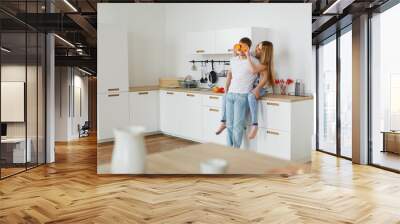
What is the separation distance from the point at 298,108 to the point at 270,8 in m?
0.98

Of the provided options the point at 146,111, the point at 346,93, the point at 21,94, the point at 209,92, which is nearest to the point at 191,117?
the point at 209,92

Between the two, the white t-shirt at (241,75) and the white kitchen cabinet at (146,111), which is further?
the white kitchen cabinet at (146,111)

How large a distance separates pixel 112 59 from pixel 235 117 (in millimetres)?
1404

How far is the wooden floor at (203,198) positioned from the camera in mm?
3155

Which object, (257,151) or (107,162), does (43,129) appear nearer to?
(107,162)

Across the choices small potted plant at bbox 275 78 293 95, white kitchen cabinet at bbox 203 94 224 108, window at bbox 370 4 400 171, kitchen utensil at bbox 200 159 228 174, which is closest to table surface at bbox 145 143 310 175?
kitchen utensil at bbox 200 159 228 174

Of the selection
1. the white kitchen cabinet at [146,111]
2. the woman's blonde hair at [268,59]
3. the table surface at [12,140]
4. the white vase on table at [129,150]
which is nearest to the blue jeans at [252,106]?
the woman's blonde hair at [268,59]

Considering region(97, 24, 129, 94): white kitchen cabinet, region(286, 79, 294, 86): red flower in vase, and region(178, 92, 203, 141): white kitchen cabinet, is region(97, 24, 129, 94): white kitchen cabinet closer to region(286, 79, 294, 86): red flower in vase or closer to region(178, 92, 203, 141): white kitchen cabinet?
region(178, 92, 203, 141): white kitchen cabinet

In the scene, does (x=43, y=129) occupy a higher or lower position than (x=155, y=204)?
higher

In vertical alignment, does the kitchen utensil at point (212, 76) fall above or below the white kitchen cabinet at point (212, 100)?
above

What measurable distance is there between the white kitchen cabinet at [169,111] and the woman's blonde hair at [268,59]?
2.92 ft

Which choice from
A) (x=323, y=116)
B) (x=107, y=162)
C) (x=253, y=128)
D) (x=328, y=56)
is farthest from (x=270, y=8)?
(x=323, y=116)

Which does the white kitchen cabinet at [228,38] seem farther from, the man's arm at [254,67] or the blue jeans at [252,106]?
the blue jeans at [252,106]

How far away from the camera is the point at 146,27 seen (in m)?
3.96
